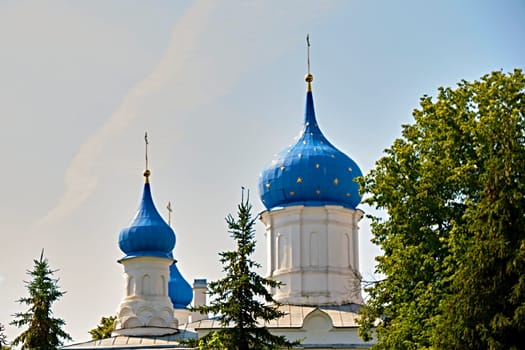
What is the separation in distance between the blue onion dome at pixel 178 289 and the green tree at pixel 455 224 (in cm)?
2443

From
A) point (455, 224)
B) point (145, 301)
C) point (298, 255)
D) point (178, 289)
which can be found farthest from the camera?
point (178, 289)

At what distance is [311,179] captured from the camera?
123 ft

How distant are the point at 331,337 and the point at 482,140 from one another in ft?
49.5

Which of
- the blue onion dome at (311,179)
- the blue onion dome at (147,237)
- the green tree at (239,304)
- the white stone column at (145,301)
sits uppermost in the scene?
the blue onion dome at (311,179)

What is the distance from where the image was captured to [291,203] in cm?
3762

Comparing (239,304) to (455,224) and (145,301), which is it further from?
(145,301)

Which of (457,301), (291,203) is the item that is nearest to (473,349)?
(457,301)

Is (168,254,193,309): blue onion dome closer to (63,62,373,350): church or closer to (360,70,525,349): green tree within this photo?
(63,62,373,350): church

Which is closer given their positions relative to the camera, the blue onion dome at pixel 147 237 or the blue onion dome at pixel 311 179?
the blue onion dome at pixel 311 179

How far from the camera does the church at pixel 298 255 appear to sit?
3594 centimetres

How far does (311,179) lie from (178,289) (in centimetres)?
1272

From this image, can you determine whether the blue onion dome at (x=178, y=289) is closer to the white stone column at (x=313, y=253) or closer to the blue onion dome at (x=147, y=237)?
the blue onion dome at (x=147, y=237)

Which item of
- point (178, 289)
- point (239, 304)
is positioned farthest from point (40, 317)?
point (178, 289)

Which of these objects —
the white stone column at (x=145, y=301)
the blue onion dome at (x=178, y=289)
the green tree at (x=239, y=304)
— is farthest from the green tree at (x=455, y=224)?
the blue onion dome at (x=178, y=289)
